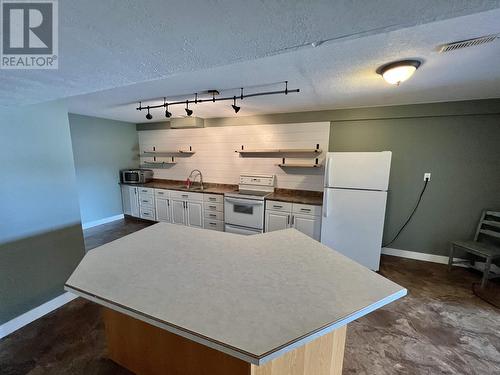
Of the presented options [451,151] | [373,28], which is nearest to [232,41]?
Result: [373,28]

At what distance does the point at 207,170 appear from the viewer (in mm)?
4586

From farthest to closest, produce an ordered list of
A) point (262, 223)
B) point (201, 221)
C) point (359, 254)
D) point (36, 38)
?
1. point (201, 221)
2. point (262, 223)
3. point (359, 254)
4. point (36, 38)

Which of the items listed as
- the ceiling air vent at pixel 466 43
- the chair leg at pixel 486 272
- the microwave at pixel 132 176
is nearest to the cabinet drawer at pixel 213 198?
the microwave at pixel 132 176

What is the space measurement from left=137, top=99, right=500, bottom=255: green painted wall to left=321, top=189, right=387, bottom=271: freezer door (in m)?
0.78

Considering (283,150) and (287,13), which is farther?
(283,150)

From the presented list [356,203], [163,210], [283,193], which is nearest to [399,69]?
[356,203]

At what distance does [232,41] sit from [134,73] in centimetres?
60

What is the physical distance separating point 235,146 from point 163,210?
2.05 meters

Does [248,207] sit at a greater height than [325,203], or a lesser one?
lesser

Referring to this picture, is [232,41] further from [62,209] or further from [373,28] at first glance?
[62,209]

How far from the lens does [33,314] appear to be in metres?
2.00

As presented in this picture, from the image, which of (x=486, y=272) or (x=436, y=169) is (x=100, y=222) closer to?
(x=436, y=169)

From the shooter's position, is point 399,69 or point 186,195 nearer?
point 399,69

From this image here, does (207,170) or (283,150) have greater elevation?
(283,150)
